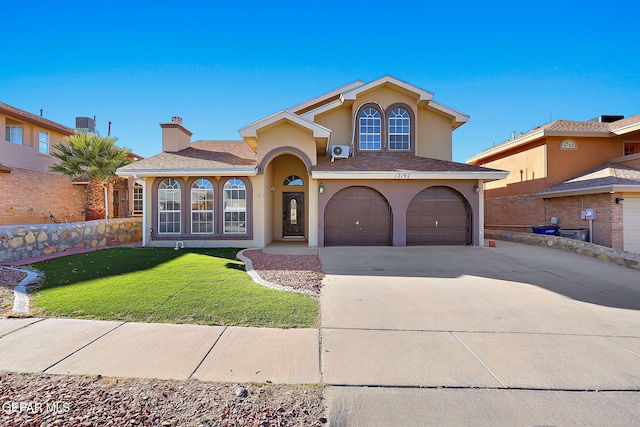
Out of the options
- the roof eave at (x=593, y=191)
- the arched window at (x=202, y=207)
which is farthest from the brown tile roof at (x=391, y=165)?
the roof eave at (x=593, y=191)

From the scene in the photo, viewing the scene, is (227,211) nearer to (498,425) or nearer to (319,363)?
(319,363)

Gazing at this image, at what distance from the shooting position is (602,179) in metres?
13.9

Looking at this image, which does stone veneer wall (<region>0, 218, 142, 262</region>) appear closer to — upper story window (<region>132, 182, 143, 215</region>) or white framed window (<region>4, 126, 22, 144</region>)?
upper story window (<region>132, 182, 143, 215</region>)

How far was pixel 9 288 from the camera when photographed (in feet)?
20.2

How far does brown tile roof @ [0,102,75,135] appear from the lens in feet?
53.2

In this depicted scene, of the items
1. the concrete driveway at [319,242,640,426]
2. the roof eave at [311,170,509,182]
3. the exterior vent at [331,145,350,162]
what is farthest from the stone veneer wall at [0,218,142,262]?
the exterior vent at [331,145,350,162]

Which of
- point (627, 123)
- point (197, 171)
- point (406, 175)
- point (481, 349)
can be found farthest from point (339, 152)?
point (627, 123)

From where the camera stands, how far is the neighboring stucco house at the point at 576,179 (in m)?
13.2

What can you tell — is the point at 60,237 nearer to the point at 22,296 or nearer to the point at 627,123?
the point at 22,296

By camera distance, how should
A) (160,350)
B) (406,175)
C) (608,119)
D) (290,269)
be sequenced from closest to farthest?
(160,350)
(290,269)
(406,175)
(608,119)

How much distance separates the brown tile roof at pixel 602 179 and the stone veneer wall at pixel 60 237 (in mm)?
20995

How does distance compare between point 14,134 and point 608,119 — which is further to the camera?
point 608,119

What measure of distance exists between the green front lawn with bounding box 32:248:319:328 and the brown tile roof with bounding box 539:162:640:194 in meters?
14.9

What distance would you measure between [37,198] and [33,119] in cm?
453
